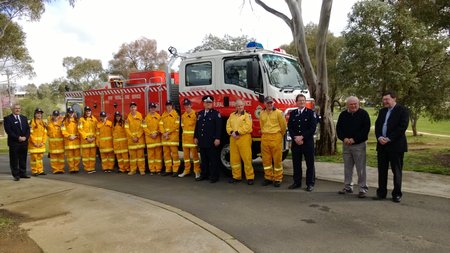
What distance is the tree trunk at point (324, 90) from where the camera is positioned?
10484 mm

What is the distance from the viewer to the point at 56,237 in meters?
4.66

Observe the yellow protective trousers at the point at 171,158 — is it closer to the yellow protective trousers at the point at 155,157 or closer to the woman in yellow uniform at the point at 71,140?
the yellow protective trousers at the point at 155,157

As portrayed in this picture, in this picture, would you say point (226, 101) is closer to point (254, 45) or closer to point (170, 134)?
point (254, 45)

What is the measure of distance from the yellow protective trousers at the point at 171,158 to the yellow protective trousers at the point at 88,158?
2372mm

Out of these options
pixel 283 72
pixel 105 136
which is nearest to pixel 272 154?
pixel 283 72

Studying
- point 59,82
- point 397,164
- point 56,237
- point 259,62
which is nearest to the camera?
point 56,237

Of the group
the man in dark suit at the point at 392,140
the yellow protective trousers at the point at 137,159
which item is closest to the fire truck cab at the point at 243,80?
the yellow protective trousers at the point at 137,159

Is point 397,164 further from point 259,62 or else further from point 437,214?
point 259,62

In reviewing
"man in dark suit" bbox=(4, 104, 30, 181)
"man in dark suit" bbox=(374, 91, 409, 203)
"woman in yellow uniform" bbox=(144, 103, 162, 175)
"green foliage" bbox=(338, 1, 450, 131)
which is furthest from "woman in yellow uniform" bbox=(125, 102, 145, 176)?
"green foliage" bbox=(338, 1, 450, 131)

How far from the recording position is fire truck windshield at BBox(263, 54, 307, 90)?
309 inches

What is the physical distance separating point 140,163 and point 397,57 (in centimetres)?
1473

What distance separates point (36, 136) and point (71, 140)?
0.84 meters

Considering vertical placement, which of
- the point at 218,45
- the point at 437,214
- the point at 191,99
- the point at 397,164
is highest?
the point at 218,45

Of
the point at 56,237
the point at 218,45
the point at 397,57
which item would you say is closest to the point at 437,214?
the point at 56,237
